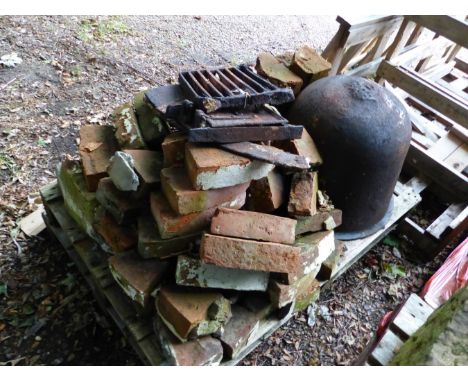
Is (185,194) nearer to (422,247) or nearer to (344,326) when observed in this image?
(344,326)

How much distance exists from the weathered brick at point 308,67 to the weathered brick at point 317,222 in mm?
946

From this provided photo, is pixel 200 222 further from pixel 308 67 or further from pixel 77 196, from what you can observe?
pixel 308 67

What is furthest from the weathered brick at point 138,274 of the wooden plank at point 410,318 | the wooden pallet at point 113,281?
the wooden plank at point 410,318

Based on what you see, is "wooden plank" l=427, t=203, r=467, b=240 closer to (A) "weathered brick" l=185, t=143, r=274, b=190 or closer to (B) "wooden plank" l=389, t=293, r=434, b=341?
(B) "wooden plank" l=389, t=293, r=434, b=341

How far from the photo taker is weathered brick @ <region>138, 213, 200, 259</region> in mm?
1953

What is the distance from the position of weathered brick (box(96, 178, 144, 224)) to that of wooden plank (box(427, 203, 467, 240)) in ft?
7.31

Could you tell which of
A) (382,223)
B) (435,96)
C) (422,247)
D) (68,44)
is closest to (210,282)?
(382,223)

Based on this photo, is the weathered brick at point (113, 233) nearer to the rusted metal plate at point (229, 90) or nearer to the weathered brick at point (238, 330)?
the weathered brick at point (238, 330)

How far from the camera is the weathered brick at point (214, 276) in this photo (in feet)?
6.22

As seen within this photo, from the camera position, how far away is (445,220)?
3150 millimetres

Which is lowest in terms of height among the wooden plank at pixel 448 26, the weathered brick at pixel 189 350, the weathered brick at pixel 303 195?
the weathered brick at pixel 189 350

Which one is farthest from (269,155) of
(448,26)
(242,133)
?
(448,26)

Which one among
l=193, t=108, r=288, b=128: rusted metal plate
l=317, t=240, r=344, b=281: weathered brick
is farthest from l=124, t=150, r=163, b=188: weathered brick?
l=317, t=240, r=344, b=281: weathered brick

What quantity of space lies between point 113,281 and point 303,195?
114cm
